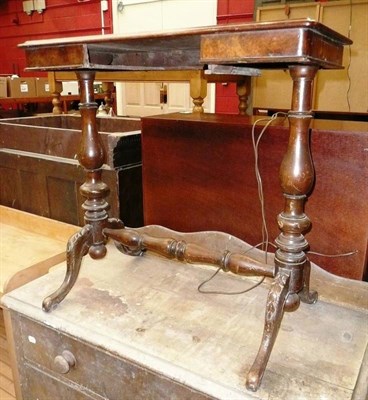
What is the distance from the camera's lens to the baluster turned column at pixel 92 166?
1069mm

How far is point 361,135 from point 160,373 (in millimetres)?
685

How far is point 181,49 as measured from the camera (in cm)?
104

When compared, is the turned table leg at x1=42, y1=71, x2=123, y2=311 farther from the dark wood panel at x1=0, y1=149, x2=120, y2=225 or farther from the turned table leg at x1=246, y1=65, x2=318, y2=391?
the turned table leg at x1=246, y1=65, x2=318, y2=391

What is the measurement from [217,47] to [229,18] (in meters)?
3.66

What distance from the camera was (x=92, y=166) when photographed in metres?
1.11

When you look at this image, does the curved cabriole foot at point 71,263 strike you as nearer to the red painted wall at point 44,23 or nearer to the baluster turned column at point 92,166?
the baluster turned column at point 92,166

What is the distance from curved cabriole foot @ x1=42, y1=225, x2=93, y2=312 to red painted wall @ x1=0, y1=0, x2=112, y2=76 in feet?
14.6

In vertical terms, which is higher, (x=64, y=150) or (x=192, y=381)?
(x=64, y=150)

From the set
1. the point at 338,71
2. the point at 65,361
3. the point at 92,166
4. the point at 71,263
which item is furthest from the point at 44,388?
the point at 338,71

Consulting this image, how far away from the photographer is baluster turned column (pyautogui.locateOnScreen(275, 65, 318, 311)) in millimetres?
743

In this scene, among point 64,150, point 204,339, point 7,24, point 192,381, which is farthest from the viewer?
point 7,24

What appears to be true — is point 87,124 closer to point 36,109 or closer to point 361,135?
point 361,135

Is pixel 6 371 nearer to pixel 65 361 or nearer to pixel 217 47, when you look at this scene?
pixel 65 361

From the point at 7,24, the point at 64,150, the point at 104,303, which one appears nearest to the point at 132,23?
the point at 7,24
